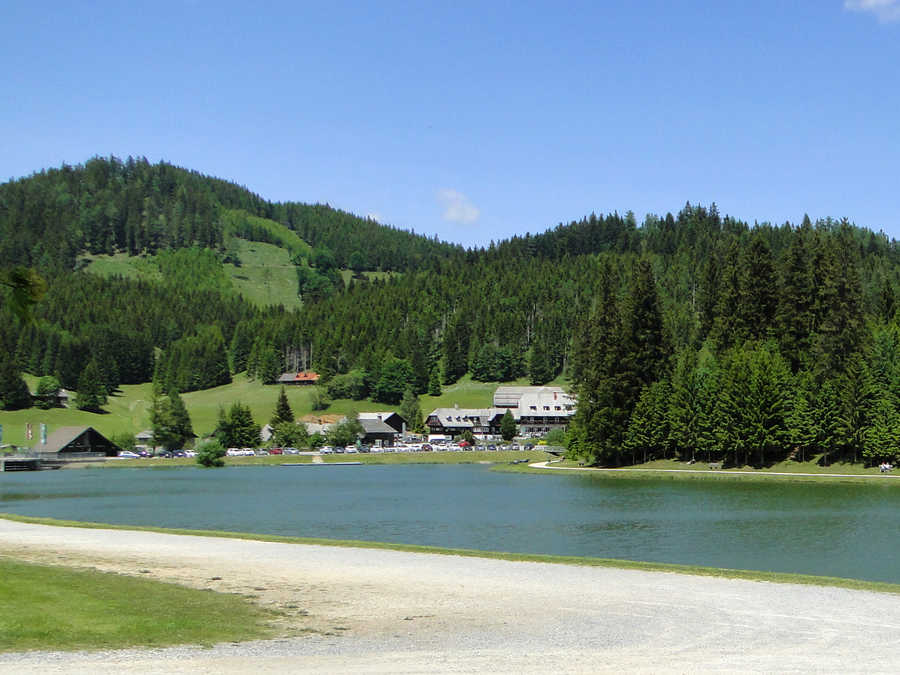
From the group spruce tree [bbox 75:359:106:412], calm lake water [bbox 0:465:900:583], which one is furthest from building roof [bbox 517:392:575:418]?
calm lake water [bbox 0:465:900:583]

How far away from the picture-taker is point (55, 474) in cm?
11594

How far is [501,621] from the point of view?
59.3ft

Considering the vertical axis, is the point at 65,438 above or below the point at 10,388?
below

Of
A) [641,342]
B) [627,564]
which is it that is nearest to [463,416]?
[641,342]

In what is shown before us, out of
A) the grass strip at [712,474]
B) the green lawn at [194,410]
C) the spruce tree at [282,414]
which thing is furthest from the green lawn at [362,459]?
the grass strip at [712,474]

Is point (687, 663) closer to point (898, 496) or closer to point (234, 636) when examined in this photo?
point (234, 636)

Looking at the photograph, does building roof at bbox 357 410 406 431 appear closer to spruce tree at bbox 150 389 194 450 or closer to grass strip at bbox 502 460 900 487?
spruce tree at bbox 150 389 194 450

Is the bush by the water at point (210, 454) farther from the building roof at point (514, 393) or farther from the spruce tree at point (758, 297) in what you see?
the building roof at point (514, 393)

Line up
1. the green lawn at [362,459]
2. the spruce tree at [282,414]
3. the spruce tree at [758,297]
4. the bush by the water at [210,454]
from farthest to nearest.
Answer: the spruce tree at [282,414], the green lawn at [362,459], the bush by the water at [210,454], the spruce tree at [758,297]

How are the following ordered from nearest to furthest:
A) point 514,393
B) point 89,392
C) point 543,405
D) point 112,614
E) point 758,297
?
point 112,614, point 758,297, point 89,392, point 543,405, point 514,393

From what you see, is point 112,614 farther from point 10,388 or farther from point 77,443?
point 10,388

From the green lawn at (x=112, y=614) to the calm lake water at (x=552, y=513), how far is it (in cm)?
1599

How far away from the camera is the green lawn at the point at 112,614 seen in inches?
625

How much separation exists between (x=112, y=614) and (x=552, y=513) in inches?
1327
